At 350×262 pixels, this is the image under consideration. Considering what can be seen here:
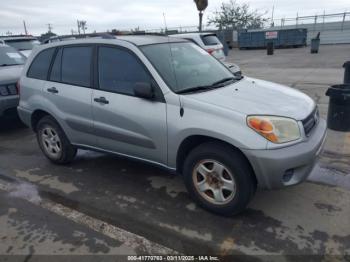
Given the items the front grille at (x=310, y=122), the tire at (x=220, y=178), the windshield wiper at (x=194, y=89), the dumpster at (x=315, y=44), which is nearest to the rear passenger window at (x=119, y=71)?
the windshield wiper at (x=194, y=89)

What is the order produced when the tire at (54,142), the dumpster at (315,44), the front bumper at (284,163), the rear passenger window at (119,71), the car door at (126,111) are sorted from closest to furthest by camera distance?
the front bumper at (284,163) → the car door at (126,111) → the rear passenger window at (119,71) → the tire at (54,142) → the dumpster at (315,44)

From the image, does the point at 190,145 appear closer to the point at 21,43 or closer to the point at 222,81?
the point at 222,81

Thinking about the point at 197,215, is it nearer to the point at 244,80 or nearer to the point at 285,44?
the point at 244,80

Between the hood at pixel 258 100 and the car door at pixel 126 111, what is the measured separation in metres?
0.46

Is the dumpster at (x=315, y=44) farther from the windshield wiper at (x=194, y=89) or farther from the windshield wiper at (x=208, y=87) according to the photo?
the windshield wiper at (x=194, y=89)

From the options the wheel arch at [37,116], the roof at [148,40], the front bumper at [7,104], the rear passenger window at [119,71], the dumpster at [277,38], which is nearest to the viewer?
the rear passenger window at [119,71]

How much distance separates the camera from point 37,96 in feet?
14.7

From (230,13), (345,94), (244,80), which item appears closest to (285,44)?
(230,13)

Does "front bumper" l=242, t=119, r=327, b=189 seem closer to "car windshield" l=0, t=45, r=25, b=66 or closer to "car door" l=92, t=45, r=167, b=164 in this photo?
"car door" l=92, t=45, r=167, b=164

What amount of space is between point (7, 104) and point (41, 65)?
1959mm

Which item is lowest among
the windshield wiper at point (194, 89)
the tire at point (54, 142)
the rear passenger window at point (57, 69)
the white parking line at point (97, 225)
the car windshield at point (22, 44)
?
the white parking line at point (97, 225)

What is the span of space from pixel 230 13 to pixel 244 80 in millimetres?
42163

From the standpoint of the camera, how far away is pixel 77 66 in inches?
160

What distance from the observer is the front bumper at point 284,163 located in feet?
8.96
